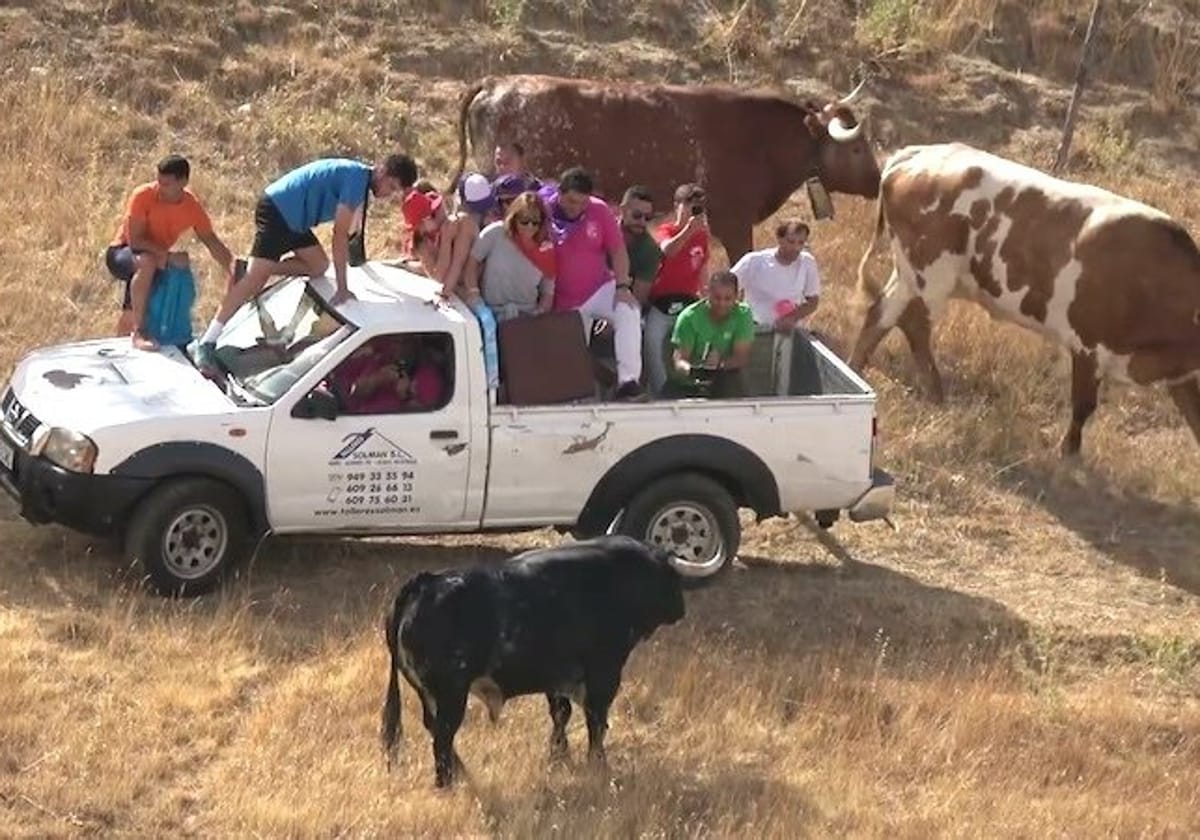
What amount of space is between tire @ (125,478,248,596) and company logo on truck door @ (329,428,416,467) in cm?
55

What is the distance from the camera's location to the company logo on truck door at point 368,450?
10344 millimetres

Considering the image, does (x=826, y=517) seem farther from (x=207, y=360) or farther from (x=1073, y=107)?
(x=1073, y=107)

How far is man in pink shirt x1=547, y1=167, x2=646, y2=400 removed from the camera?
36.5 ft

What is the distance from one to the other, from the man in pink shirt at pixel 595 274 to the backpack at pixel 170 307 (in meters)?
2.14

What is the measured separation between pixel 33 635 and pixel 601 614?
112 inches

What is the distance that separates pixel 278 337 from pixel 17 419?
1.37m

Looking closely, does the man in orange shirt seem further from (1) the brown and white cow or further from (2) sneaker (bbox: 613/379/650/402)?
(1) the brown and white cow

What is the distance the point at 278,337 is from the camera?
10891mm

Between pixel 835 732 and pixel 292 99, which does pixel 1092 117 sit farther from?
pixel 835 732

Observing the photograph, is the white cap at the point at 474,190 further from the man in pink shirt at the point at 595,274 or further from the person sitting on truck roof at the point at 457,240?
the man in pink shirt at the point at 595,274

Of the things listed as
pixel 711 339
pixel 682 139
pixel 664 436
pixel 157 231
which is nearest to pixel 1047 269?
pixel 682 139

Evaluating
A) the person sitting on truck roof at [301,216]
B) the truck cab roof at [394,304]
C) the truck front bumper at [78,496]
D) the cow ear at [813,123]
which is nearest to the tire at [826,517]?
the truck cab roof at [394,304]

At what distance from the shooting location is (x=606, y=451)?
1080 cm

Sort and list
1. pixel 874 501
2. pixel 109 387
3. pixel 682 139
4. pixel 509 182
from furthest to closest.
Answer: pixel 682 139 < pixel 509 182 < pixel 874 501 < pixel 109 387
